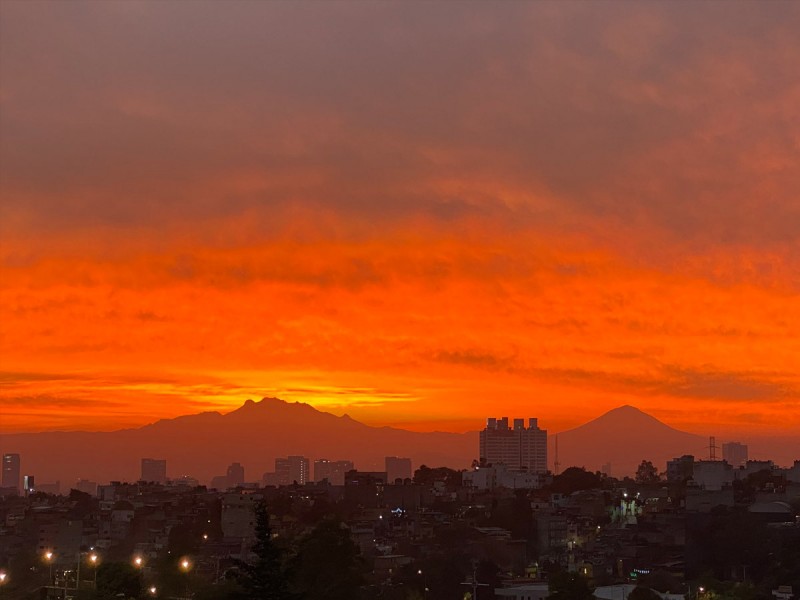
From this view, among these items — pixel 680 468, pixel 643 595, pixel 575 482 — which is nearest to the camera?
pixel 643 595

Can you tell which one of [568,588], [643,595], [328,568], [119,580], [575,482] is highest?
[575,482]

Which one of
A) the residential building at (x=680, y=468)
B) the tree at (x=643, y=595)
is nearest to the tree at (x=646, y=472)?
the residential building at (x=680, y=468)

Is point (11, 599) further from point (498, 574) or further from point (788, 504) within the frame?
point (788, 504)

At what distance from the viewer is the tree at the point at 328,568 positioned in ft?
167

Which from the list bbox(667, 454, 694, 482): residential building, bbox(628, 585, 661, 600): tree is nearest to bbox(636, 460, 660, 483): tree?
bbox(667, 454, 694, 482): residential building

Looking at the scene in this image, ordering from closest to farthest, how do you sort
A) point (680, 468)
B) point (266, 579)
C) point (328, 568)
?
point (266, 579)
point (328, 568)
point (680, 468)

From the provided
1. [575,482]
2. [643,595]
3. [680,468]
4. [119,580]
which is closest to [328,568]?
[119,580]

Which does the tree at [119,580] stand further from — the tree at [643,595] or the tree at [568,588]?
the tree at [643,595]

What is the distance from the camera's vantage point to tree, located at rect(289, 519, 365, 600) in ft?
167

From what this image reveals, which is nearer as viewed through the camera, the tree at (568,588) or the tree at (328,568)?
the tree at (328,568)

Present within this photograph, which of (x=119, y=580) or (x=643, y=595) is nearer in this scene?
(x=119, y=580)

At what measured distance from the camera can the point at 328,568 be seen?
52.5m

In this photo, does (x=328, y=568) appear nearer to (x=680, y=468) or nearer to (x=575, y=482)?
(x=575, y=482)

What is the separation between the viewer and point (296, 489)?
14425cm
